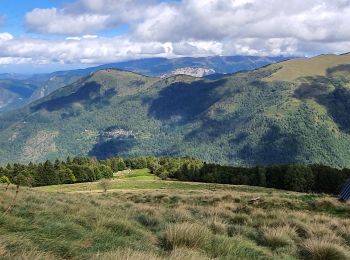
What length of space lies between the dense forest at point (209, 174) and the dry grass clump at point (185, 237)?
221 feet

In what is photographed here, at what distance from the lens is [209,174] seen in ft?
355

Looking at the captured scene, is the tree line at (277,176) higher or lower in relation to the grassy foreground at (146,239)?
lower

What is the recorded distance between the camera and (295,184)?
282ft

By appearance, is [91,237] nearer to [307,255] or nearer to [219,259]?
[219,259]

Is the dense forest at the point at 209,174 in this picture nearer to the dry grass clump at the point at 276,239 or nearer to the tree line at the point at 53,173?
the tree line at the point at 53,173

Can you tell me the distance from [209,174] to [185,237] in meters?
99.9

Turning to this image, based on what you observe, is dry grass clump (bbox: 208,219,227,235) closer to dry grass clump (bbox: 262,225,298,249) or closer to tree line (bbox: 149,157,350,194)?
dry grass clump (bbox: 262,225,298,249)

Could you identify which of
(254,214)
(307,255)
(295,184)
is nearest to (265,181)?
(295,184)

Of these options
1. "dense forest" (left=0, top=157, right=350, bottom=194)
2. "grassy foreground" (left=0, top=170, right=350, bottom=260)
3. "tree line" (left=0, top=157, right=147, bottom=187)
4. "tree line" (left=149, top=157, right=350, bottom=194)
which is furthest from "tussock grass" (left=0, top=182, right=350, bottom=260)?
"tree line" (left=0, top=157, right=147, bottom=187)

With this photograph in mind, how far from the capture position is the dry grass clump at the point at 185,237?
356 inches

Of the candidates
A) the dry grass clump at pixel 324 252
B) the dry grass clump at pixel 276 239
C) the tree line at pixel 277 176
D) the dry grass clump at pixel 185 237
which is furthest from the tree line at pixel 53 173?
the dry grass clump at pixel 324 252

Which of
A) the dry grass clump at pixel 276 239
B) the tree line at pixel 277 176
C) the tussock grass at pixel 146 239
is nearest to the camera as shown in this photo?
the tussock grass at pixel 146 239

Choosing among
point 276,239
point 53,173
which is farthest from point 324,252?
point 53,173

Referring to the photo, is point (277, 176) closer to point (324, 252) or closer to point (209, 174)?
point (209, 174)
